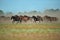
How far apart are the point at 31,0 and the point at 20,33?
487 millimetres

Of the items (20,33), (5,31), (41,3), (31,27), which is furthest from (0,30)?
Result: (41,3)

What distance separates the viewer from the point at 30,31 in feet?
5.24

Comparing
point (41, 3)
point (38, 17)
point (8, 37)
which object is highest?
point (41, 3)

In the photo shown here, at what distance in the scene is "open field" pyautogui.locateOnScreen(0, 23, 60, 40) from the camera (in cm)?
158

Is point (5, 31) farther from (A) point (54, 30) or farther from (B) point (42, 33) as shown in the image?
(A) point (54, 30)

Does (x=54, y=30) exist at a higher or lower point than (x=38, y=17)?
lower

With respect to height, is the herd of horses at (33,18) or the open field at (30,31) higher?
the herd of horses at (33,18)

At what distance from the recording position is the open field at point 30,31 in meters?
1.58

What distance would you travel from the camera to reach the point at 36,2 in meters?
1.63

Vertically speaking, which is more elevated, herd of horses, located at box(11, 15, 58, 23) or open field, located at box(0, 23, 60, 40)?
herd of horses, located at box(11, 15, 58, 23)

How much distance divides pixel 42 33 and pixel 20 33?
0.99 feet

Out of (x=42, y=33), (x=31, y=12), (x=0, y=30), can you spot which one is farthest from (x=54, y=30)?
(x=0, y=30)

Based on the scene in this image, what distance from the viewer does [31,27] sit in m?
1.60

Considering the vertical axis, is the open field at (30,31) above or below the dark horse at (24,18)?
below
